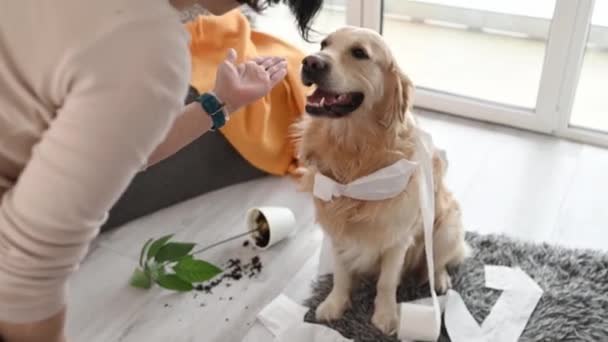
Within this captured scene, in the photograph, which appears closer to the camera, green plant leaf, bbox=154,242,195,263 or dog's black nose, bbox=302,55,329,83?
dog's black nose, bbox=302,55,329,83

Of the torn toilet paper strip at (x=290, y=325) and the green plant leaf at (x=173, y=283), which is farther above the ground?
the green plant leaf at (x=173, y=283)

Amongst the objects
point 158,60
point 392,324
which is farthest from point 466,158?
point 158,60

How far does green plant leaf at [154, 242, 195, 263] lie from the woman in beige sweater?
1.12m

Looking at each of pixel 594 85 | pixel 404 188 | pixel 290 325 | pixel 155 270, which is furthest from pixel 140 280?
pixel 594 85

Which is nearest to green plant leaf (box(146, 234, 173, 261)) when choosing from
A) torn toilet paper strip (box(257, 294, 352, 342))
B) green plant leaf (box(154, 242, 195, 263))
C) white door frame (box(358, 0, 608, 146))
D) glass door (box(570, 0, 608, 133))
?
green plant leaf (box(154, 242, 195, 263))

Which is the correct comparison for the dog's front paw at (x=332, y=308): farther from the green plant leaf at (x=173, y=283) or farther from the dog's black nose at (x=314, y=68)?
the dog's black nose at (x=314, y=68)

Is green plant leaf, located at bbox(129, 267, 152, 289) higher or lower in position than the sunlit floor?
lower

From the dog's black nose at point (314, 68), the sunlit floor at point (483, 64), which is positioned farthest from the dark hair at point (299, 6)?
the sunlit floor at point (483, 64)

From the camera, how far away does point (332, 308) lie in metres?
1.72

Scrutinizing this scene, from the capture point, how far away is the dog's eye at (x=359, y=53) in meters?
1.47

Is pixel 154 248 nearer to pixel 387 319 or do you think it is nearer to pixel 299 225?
pixel 299 225

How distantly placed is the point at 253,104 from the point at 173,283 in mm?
679

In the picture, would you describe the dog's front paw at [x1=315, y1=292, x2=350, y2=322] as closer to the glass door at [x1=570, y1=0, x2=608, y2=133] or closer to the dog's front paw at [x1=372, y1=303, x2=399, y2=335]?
the dog's front paw at [x1=372, y1=303, x2=399, y2=335]

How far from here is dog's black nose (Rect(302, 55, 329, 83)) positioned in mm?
1445
